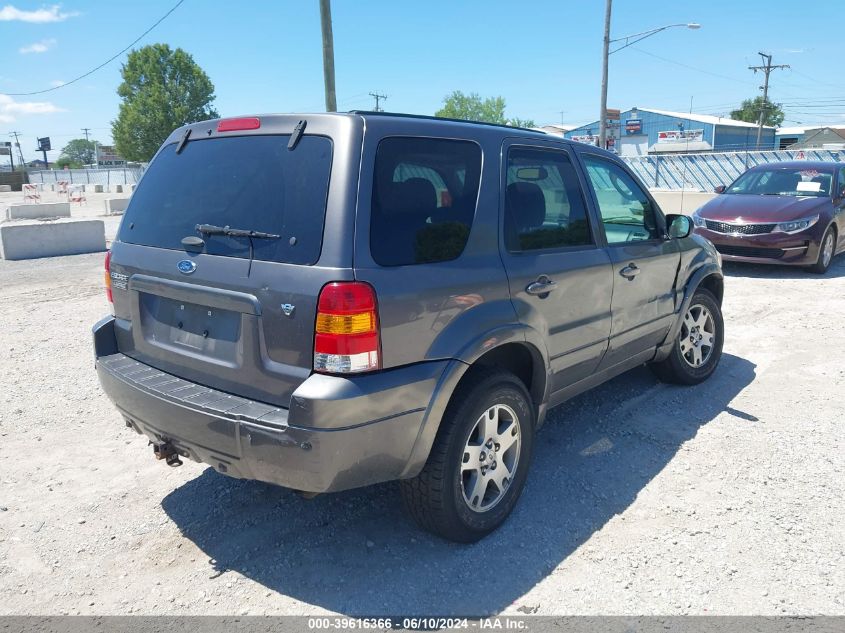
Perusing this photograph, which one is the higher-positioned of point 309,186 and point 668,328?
point 309,186

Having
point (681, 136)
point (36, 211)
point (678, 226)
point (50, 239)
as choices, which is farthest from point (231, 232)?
point (681, 136)

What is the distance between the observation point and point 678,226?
4.43 meters

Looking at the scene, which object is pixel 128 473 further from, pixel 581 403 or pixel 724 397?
pixel 724 397

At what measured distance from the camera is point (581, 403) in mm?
4785

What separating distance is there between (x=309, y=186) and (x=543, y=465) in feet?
7.40

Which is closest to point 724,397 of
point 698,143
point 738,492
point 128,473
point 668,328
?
point 668,328

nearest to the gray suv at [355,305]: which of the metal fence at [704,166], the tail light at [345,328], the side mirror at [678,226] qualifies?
the tail light at [345,328]

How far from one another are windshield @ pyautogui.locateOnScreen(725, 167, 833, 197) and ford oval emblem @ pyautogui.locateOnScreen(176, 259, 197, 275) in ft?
32.4

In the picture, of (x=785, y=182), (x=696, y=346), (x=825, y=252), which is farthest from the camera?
(x=785, y=182)

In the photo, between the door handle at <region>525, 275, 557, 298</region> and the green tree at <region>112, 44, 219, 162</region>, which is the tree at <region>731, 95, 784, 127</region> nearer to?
the green tree at <region>112, 44, 219, 162</region>

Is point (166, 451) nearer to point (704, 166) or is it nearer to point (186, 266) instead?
point (186, 266)

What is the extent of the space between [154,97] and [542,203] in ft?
234

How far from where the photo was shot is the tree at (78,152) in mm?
150125

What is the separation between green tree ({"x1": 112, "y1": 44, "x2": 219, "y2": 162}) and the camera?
214 ft
